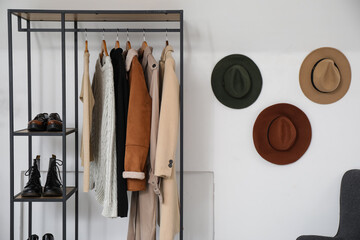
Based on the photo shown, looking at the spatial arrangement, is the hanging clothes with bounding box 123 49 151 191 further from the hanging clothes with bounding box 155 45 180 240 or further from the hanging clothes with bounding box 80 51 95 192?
the hanging clothes with bounding box 80 51 95 192

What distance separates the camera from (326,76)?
2.69 metres

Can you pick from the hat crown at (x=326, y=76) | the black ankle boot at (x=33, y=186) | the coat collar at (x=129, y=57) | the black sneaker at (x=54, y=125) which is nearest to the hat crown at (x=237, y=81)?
the hat crown at (x=326, y=76)

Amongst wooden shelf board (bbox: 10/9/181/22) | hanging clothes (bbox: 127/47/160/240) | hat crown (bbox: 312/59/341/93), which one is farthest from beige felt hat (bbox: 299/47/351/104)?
hanging clothes (bbox: 127/47/160/240)

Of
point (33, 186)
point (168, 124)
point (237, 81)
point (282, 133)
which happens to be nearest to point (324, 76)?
point (282, 133)

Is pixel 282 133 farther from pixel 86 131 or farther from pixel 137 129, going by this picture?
pixel 86 131

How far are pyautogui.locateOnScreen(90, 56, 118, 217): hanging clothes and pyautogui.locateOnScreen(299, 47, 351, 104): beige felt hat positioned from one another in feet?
4.58

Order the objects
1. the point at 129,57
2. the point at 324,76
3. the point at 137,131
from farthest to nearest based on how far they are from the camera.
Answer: the point at 324,76 < the point at 129,57 < the point at 137,131

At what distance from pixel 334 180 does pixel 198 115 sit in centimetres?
112

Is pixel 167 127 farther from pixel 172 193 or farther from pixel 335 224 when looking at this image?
pixel 335 224

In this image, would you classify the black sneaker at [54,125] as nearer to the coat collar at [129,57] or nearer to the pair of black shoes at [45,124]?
the pair of black shoes at [45,124]

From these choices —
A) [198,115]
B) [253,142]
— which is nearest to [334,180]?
[253,142]

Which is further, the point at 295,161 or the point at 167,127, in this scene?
the point at 295,161

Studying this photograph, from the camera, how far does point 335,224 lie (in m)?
2.80

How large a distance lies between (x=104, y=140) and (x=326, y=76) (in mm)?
1618
